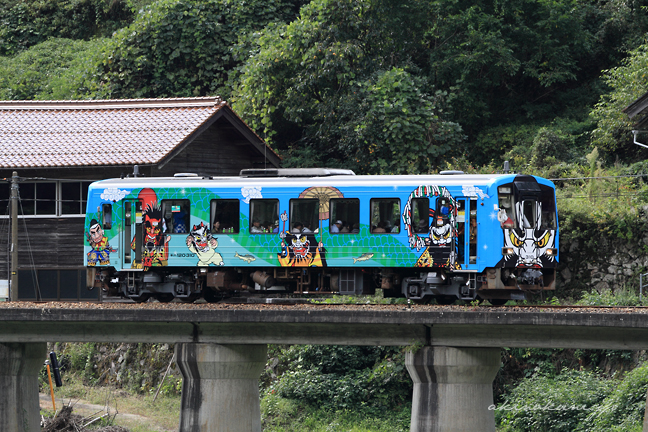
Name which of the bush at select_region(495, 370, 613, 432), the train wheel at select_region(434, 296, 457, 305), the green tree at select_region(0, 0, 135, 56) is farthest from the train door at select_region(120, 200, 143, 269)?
the green tree at select_region(0, 0, 135, 56)

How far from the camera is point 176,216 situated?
18.6 meters

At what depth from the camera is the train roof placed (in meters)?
17.1

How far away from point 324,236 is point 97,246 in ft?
18.6

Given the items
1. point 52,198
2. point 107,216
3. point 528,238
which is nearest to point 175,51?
point 52,198

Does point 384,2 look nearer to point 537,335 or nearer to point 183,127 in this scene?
point 183,127

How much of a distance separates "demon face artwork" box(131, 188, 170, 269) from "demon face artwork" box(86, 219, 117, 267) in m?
0.76

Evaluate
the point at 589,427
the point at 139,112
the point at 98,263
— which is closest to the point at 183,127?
the point at 139,112

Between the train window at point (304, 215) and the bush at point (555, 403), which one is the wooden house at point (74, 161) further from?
the bush at point (555, 403)

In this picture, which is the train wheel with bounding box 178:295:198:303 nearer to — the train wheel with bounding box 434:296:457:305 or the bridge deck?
the bridge deck

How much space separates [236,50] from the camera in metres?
34.5

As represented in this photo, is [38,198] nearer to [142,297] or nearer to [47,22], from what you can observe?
[142,297]

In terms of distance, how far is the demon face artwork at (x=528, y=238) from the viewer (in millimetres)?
16781

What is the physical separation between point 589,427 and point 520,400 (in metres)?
1.97

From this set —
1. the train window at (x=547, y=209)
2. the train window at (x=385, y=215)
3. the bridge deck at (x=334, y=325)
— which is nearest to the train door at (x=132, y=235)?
the bridge deck at (x=334, y=325)
